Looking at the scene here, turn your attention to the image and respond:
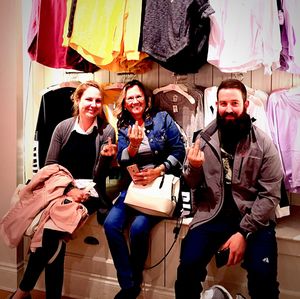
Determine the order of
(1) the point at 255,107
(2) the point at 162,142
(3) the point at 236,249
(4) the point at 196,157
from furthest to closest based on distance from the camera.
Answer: (2) the point at 162,142, (1) the point at 255,107, (4) the point at 196,157, (3) the point at 236,249

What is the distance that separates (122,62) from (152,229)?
37.6 inches

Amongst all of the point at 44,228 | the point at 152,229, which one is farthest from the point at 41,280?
the point at 152,229

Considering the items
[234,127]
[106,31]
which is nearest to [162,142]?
[234,127]

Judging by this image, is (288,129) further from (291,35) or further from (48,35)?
(48,35)

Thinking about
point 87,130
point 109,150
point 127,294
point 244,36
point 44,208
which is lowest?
point 127,294

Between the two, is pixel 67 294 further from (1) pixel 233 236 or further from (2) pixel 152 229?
(1) pixel 233 236

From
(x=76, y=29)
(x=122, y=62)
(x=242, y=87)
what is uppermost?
(x=76, y=29)

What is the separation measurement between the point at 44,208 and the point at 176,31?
114cm

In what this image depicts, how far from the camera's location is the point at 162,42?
2088 millimetres

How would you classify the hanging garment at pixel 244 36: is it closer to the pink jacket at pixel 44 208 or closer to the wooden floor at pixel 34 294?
the pink jacket at pixel 44 208

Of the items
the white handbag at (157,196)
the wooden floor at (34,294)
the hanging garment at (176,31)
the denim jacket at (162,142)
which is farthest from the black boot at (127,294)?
the hanging garment at (176,31)

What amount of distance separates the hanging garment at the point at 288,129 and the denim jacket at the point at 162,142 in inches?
19.9

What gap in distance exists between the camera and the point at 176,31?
6.68 feet

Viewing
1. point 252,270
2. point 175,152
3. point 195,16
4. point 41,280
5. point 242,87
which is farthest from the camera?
point 41,280
